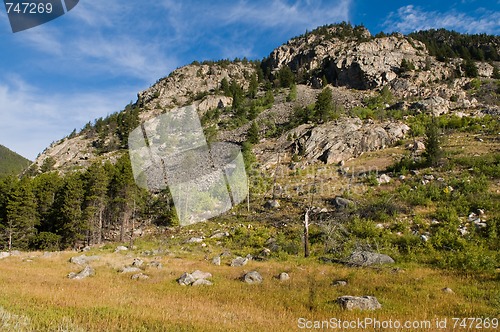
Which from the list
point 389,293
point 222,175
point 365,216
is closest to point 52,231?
point 222,175

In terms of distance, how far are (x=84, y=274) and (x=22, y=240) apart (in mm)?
26485

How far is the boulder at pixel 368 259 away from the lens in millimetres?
17255

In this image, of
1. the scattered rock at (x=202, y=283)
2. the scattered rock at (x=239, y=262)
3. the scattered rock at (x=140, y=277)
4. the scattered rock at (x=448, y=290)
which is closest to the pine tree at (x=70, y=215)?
the scattered rock at (x=140, y=277)

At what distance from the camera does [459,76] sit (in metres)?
74.6

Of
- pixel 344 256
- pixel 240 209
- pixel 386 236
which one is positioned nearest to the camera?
pixel 344 256

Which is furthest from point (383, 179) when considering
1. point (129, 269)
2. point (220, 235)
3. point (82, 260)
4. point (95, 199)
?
point (95, 199)

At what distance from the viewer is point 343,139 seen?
158ft

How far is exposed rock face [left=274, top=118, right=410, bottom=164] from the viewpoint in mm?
46469

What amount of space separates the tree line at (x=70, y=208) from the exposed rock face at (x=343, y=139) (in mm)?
24107

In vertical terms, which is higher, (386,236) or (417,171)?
(417,171)

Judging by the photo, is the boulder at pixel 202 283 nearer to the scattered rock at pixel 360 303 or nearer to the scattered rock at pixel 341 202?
the scattered rock at pixel 360 303

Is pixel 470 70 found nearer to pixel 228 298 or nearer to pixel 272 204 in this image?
pixel 272 204

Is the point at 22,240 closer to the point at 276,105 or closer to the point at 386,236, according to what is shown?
the point at 386,236

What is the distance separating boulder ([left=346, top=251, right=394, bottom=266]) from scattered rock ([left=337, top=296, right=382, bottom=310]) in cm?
706
